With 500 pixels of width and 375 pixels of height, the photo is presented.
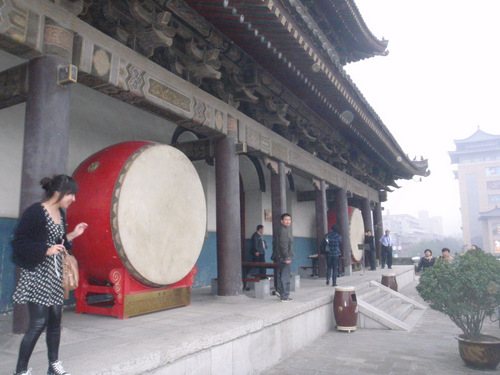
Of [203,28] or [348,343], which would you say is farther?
[348,343]

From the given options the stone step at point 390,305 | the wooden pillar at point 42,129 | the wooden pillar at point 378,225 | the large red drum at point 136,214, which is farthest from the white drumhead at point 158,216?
the wooden pillar at point 378,225

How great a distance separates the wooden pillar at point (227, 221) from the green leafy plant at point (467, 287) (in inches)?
98.6

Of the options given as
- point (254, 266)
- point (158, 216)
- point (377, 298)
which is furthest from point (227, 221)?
point (377, 298)

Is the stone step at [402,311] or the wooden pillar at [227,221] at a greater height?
the wooden pillar at [227,221]

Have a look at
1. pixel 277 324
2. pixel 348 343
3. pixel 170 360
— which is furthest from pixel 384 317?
pixel 170 360

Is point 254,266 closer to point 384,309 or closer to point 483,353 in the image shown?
point 384,309

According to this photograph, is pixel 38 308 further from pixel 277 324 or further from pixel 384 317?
pixel 384 317

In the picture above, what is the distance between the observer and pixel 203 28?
15.0 ft

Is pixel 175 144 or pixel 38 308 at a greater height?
pixel 175 144

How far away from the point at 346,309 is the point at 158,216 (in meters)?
3.49

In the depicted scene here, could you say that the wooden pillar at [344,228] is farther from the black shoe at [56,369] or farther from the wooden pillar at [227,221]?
the black shoe at [56,369]

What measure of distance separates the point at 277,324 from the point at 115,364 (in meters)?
2.43

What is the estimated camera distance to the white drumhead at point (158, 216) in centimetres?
406

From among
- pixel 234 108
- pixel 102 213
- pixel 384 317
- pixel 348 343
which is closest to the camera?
pixel 102 213
